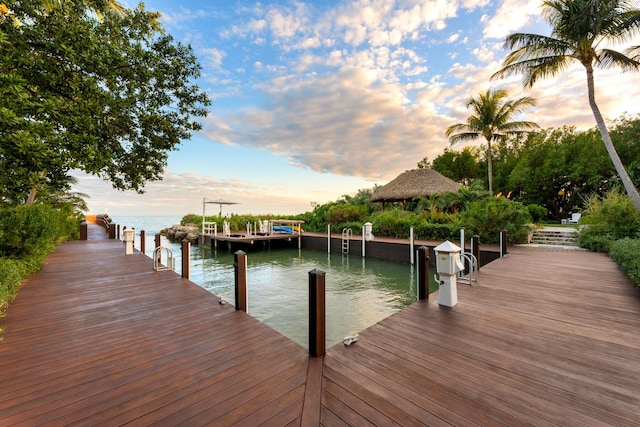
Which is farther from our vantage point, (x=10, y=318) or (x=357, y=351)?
(x=10, y=318)

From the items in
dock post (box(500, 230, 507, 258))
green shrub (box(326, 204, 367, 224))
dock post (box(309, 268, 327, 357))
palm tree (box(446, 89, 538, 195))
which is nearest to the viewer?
dock post (box(309, 268, 327, 357))

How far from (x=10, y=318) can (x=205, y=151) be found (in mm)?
11665

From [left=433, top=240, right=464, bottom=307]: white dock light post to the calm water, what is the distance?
5.39ft

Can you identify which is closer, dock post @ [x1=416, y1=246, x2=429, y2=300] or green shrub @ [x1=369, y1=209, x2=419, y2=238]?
dock post @ [x1=416, y1=246, x2=429, y2=300]

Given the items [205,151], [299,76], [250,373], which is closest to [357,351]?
[250,373]

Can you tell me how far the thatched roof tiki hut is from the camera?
1650 centimetres

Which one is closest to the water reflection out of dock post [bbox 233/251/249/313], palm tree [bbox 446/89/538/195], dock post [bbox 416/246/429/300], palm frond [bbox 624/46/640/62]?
dock post [bbox 233/251/249/313]

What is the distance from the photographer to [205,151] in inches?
549

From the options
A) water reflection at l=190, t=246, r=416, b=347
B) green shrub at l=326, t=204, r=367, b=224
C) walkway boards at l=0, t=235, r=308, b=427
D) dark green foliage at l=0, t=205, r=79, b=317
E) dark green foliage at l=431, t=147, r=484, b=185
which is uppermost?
dark green foliage at l=431, t=147, r=484, b=185

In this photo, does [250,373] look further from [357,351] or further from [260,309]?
[260,309]

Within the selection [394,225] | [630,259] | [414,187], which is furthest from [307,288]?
[414,187]

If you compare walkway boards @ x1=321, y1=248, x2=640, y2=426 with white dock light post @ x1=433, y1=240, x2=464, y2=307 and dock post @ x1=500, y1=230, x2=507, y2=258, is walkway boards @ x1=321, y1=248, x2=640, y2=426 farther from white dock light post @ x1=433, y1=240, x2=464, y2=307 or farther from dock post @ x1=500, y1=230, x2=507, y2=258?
dock post @ x1=500, y1=230, x2=507, y2=258

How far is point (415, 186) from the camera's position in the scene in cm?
1700

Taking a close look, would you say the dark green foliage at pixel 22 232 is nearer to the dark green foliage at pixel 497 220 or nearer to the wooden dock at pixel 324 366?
the wooden dock at pixel 324 366
